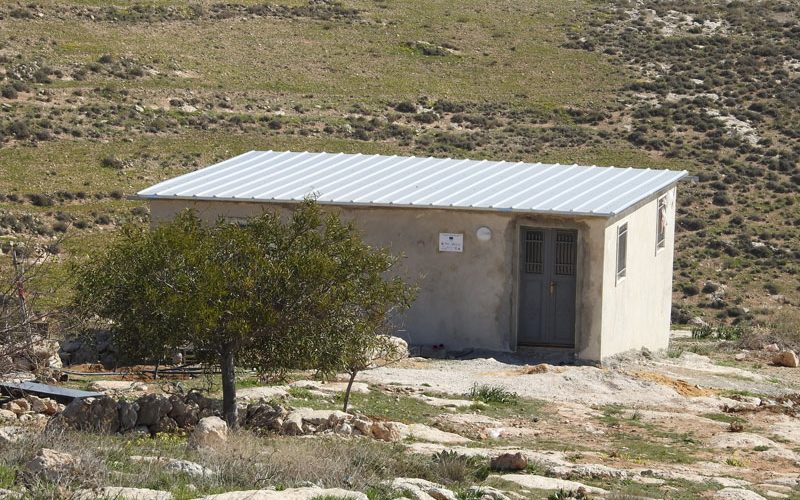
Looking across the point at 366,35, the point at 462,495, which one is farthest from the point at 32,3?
the point at 462,495

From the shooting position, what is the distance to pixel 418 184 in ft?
74.5

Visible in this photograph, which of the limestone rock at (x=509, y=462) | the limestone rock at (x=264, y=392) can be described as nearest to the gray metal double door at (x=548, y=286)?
the limestone rock at (x=264, y=392)

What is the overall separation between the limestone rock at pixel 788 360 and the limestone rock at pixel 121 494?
15.8 metres

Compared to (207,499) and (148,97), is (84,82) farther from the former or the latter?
(207,499)

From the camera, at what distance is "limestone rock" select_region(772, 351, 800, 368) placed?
908 inches

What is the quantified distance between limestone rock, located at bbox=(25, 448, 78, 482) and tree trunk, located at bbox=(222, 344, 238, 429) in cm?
419

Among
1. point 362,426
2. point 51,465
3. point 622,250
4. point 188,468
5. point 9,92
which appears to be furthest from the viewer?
point 9,92

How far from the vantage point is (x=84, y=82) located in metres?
49.0

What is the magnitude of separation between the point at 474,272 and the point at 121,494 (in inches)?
480

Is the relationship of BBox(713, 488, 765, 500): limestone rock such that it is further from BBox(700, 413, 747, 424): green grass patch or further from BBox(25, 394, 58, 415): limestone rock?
BBox(25, 394, 58, 415): limestone rock

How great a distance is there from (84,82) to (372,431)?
37333 mm

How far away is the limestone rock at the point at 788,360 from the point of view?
2306cm

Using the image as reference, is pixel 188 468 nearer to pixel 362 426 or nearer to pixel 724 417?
pixel 362 426

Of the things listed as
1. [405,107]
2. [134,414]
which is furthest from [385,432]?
[405,107]
